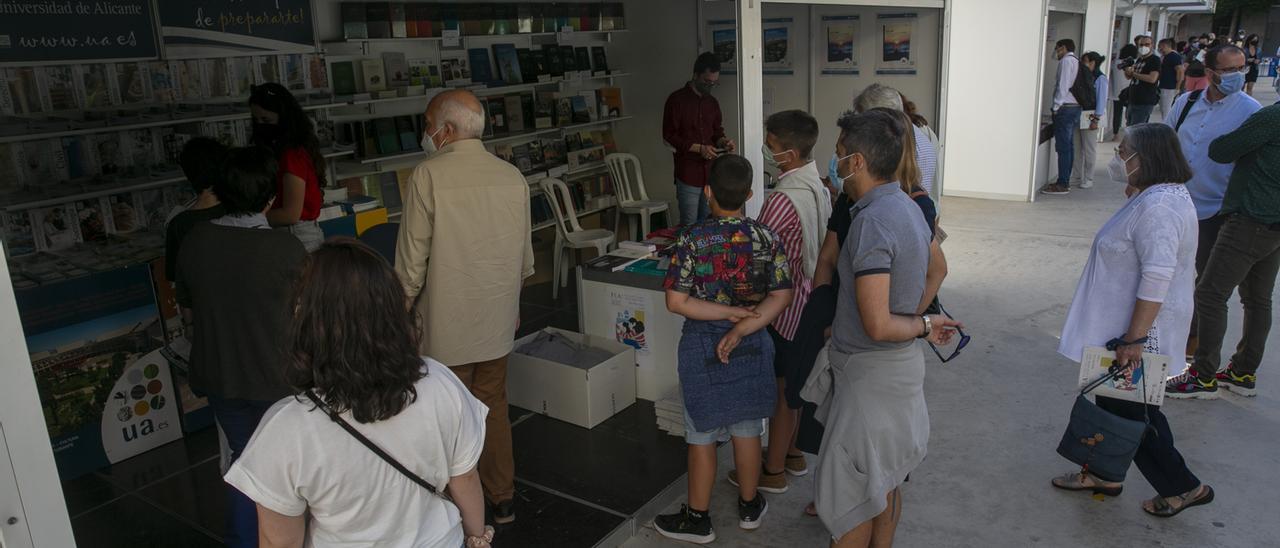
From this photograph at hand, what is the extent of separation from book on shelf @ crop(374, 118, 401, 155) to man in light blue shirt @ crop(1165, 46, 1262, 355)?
4846 millimetres

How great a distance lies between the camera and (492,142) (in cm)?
680

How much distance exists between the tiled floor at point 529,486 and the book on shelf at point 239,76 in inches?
78.5

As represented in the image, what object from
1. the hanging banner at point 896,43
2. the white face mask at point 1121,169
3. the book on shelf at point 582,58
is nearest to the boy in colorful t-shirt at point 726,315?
the white face mask at point 1121,169

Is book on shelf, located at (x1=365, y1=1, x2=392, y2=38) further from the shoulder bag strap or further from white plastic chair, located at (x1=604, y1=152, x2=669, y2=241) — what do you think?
the shoulder bag strap

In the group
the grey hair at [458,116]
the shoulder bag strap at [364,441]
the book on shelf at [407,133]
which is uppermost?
the grey hair at [458,116]

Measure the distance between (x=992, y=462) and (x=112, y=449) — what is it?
4.04m

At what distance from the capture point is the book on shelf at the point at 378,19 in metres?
5.78

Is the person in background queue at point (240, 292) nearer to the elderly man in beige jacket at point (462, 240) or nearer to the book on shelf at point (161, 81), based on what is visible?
the elderly man in beige jacket at point (462, 240)

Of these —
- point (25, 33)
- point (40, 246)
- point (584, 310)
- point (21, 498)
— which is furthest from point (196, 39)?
point (21, 498)

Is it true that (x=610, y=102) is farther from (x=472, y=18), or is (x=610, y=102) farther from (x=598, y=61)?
(x=472, y=18)

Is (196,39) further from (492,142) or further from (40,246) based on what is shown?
(492,142)

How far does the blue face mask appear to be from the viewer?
15.4ft

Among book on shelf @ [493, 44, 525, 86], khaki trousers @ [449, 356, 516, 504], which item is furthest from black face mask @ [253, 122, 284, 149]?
book on shelf @ [493, 44, 525, 86]

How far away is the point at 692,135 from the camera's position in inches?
255
